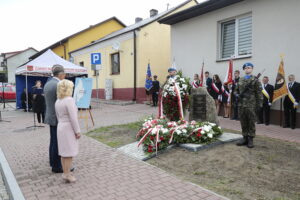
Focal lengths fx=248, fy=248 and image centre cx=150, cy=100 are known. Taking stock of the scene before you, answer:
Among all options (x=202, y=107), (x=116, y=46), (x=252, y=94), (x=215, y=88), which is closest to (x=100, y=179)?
(x=202, y=107)

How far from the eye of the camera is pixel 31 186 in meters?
4.16

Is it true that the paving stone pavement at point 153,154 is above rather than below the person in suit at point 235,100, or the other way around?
below

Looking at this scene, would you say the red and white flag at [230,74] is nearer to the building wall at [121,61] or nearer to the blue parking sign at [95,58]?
the blue parking sign at [95,58]

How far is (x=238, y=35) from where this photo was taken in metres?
9.98

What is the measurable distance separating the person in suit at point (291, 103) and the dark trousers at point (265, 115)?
609mm

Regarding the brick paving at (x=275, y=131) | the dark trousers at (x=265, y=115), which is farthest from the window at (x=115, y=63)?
the dark trousers at (x=265, y=115)

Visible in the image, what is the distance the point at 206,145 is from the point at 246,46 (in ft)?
18.7

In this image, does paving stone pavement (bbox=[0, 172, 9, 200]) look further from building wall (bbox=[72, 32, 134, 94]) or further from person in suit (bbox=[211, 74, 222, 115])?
building wall (bbox=[72, 32, 134, 94])

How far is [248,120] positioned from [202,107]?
135 centimetres

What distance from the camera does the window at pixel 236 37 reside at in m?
9.62

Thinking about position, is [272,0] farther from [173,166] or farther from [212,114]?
[173,166]

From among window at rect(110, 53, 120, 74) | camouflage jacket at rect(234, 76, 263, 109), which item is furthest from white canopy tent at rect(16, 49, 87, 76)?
camouflage jacket at rect(234, 76, 263, 109)

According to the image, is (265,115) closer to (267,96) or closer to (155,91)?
(267,96)

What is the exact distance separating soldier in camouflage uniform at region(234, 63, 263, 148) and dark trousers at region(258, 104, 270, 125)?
11.2 ft
